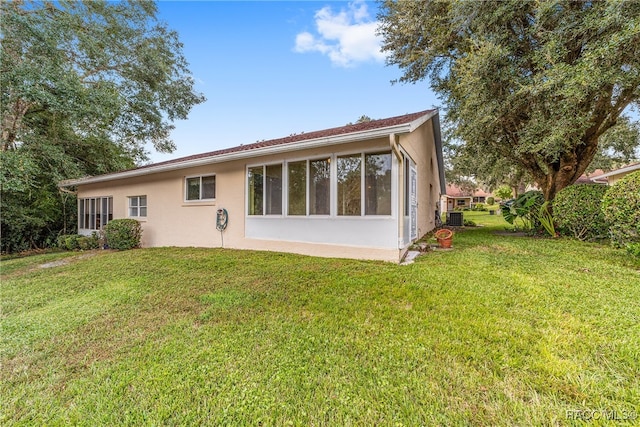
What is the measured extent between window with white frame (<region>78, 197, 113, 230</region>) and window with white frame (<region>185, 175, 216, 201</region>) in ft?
17.8

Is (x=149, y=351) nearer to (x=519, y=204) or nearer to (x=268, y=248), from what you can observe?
(x=268, y=248)

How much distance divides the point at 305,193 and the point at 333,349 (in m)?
4.71

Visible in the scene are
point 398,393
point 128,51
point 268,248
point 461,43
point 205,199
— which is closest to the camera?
point 398,393

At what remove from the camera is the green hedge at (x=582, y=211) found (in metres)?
7.59

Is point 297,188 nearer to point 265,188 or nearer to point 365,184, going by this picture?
point 265,188

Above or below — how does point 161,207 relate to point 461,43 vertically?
below

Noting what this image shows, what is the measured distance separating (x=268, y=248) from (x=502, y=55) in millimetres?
8776

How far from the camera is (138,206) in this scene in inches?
434

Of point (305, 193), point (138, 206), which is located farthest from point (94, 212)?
point (305, 193)

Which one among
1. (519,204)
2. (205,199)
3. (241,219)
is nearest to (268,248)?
(241,219)

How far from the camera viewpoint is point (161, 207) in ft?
33.1

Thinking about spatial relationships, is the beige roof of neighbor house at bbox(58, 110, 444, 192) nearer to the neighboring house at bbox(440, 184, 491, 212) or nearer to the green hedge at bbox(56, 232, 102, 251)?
the green hedge at bbox(56, 232, 102, 251)

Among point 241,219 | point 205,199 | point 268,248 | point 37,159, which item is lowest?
point 268,248

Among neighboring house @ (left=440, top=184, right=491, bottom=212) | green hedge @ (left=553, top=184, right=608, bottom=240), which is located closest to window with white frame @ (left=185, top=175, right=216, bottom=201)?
green hedge @ (left=553, top=184, right=608, bottom=240)
